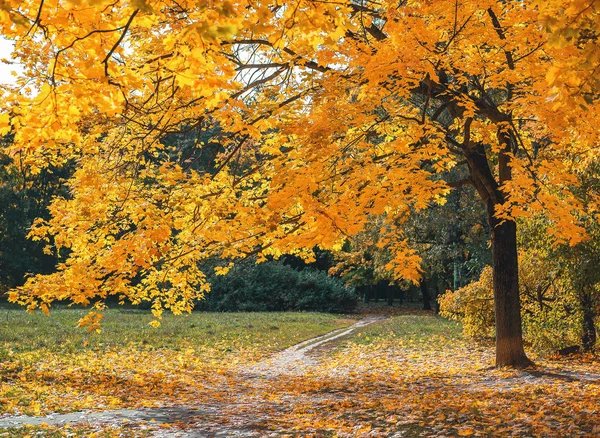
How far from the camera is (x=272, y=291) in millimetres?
30281

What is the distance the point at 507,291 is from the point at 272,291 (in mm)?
20590

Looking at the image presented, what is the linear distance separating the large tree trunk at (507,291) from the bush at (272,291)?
64.7 ft

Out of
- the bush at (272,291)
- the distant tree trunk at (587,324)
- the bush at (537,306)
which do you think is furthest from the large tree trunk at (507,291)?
the bush at (272,291)

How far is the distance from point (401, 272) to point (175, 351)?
9071 mm

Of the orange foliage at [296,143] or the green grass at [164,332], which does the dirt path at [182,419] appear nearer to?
the orange foliage at [296,143]

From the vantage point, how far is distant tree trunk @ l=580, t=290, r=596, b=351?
37.9 feet

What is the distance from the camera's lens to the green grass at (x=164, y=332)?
15289 millimetres

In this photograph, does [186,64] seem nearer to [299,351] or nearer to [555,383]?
[555,383]

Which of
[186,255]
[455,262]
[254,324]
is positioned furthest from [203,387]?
[455,262]

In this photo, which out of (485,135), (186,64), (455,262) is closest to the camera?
(186,64)

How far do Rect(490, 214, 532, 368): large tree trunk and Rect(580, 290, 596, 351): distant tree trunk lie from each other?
1933 millimetres

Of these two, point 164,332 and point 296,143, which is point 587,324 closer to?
point 296,143

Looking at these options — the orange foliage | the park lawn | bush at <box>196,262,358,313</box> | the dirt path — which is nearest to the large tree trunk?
the orange foliage

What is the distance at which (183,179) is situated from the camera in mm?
8156
